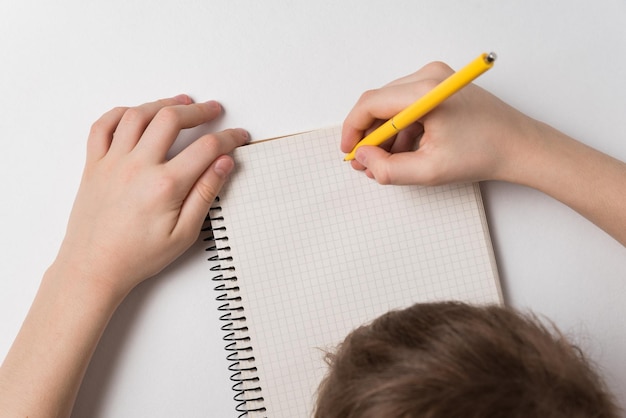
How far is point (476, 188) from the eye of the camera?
0.81 metres

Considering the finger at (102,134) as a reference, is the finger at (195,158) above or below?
below

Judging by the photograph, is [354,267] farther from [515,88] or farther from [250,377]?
[515,88]

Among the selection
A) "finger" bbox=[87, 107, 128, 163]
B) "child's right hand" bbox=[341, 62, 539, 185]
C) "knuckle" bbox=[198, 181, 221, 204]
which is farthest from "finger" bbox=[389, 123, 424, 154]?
"finger" bbox=[87, 107, 128, 163]

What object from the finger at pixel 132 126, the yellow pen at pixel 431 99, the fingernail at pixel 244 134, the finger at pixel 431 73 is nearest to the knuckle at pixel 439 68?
the finger at pixel 431 73

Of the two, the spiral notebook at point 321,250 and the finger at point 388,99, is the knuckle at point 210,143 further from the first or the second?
the finger at point 388,99

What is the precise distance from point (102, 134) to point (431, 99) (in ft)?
1.41

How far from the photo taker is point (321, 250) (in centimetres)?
81

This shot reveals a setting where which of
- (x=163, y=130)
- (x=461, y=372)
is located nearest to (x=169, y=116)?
(x=163, y=130)

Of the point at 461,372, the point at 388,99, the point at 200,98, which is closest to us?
the point at 461,372

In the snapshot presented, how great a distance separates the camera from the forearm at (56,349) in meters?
0.77

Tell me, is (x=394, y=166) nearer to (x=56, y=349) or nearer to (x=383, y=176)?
(x=383, y=176)

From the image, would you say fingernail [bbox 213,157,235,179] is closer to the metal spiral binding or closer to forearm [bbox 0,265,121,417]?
the metal spiral binding

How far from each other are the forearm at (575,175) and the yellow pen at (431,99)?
0.60 feet

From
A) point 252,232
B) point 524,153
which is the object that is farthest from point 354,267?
point 524,153
